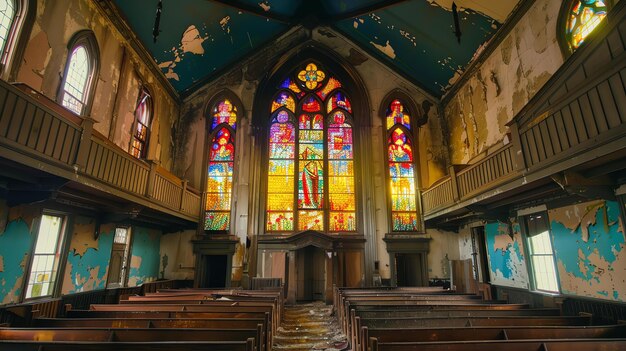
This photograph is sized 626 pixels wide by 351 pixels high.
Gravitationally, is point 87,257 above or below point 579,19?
below

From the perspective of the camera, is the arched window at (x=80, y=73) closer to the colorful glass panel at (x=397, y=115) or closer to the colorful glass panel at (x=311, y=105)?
the colorful glass panel at (x=311, y=105)

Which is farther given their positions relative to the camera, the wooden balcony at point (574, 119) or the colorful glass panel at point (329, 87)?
the colorful glass panel at point (329, 87)

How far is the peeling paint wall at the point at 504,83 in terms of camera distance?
7629mm

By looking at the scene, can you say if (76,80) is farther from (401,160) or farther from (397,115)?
(397,115)

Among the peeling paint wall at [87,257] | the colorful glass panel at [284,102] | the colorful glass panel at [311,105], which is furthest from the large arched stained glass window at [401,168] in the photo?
the peeling paint wall at [87,257]

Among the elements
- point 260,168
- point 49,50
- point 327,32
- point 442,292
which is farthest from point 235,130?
point 442,292

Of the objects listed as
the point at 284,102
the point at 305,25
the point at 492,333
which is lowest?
the point at 492,333

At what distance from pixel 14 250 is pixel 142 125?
18.7ft

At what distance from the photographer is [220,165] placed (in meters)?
13.0

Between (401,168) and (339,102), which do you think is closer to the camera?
(401,168)

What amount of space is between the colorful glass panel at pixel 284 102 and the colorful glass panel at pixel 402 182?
14.4 feet

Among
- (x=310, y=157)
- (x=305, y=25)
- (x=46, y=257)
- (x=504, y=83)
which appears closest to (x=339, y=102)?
(x=310, y=157)

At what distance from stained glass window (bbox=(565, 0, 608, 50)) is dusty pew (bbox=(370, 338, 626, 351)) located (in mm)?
5707

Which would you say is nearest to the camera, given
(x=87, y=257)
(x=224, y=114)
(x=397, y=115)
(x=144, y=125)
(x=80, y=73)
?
(x=80, y=73)
